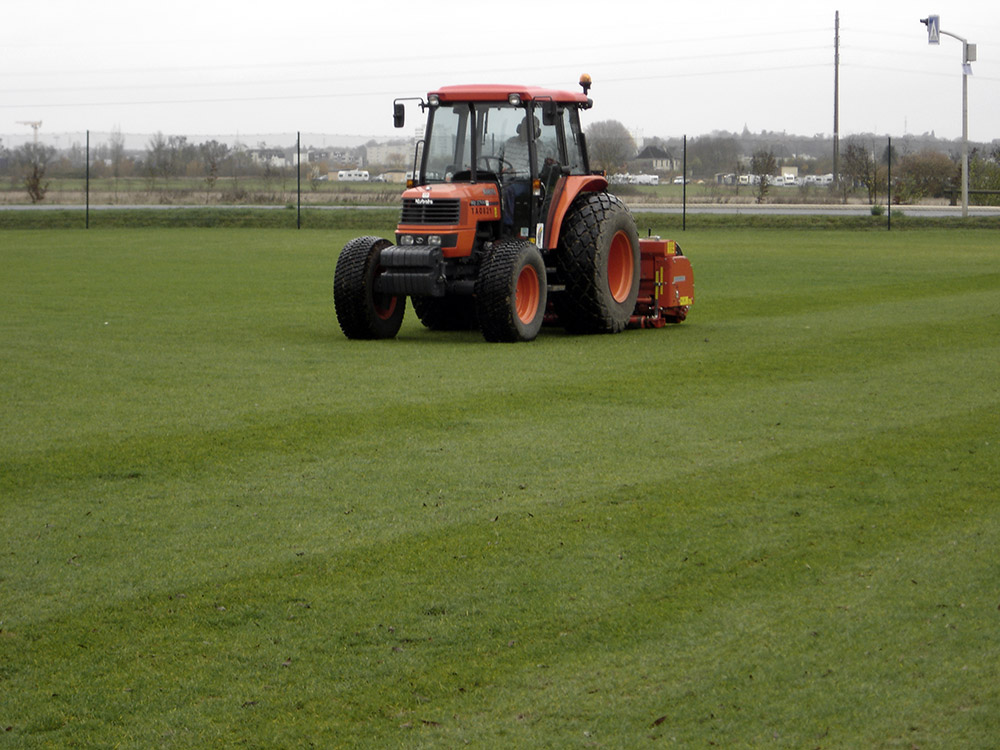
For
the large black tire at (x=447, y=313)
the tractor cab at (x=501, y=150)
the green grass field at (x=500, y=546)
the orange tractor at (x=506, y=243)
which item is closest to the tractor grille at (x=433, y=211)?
the orange tractor at (x=506, y=243)

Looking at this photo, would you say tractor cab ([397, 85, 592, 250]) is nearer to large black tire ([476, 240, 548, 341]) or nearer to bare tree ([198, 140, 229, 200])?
large black tire ([476, 240, 548, 341])

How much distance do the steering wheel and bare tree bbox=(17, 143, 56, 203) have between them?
35380 millimetres

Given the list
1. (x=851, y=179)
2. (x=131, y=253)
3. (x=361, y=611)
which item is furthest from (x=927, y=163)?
(x=361, y=611)

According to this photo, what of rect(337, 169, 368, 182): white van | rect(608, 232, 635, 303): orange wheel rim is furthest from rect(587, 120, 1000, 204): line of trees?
rect(608, 232, 635, 303): orange wheel rim

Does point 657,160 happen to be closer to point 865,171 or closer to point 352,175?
point 865,171

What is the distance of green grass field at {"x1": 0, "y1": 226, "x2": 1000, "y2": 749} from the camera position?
165 inches

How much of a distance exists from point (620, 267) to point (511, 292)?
2.31 meters

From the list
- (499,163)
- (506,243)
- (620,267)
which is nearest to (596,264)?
(620,267)

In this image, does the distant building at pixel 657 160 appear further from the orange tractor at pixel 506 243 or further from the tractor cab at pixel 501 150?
the tractor cab at pixel 501 150

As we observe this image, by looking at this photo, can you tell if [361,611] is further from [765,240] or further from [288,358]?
[765,240]

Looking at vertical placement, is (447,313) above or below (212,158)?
below

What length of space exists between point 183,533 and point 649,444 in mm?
3082

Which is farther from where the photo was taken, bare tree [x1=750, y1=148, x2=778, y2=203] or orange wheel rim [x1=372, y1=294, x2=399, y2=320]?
bare tree [x1=750, y1=148, x2=778, y2=203]

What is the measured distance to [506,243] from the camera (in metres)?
13.1
